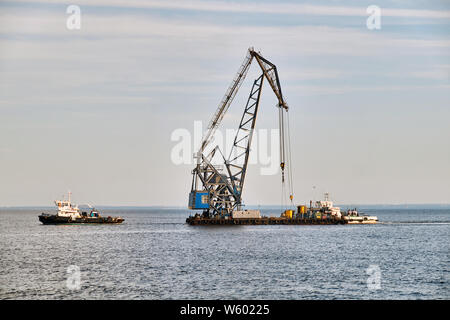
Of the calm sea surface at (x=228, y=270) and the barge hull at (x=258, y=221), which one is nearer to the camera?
the calm sea surface at (x=228, y=270)

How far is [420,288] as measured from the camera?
154 ft

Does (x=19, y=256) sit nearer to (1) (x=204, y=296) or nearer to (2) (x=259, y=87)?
(1) (x=204, y=296)

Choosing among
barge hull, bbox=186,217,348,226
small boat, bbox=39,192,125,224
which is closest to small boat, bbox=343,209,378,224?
barge hull, bbox=186,217,348,226

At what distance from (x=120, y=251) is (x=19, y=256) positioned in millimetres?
12175

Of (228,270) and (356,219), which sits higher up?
(356,219)

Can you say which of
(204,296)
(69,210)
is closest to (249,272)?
(204,296)

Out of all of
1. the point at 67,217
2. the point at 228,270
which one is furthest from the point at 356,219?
the point at 228,270

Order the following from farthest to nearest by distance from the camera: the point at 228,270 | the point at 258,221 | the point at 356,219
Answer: the point at 356,219
the point at 258,221
the point at 228,270

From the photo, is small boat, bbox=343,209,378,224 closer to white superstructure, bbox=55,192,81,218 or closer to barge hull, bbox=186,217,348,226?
barge hull, bbox=186,217,348,226

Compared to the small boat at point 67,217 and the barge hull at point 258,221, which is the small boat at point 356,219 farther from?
the small boat at point 67,217

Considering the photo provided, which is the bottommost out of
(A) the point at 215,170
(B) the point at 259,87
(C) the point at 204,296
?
(C) the point at 204,296

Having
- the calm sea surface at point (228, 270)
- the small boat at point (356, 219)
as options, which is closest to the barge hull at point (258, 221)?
the small boat at point (356, 219)

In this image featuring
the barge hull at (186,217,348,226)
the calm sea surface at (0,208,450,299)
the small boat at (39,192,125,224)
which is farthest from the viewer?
the small boat at (39,192,125,224)

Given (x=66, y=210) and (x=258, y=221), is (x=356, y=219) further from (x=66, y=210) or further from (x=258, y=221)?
(x=66, y=210)
